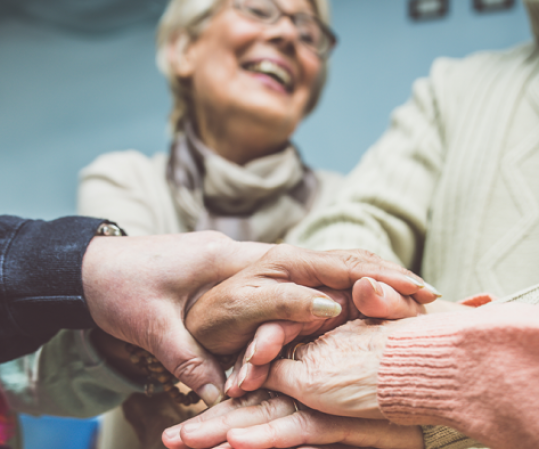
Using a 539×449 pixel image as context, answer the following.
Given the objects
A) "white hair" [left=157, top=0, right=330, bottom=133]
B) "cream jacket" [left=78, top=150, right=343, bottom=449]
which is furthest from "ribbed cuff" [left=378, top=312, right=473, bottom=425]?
"white hair" [left=157, top=0, right=330, bottom=133]

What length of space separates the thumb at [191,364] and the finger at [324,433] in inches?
3.0

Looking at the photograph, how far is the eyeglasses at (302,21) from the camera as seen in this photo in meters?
0.92

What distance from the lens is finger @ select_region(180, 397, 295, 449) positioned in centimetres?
35

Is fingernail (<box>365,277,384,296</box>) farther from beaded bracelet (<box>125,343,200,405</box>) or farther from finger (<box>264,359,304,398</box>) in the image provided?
beaded bracelet (<box>125,343,200,405</box>)

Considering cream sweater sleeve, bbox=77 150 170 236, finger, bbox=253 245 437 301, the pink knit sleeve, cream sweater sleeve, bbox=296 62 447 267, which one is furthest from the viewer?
cream sweater sleeve, bbox=77 150 170 236

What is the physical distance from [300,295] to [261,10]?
757 millimetres

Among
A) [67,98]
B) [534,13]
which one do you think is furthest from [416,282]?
[67,98]

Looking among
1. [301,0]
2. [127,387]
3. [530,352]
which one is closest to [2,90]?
[301,0]

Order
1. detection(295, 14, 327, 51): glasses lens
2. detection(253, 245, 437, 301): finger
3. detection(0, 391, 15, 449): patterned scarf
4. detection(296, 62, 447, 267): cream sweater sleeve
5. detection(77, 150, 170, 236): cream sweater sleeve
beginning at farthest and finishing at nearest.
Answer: detection(295, 14, 327, 51): glasses lens
detection(77, 150, 170, 236): cream sweater sleeve
detection(296, 62, 447, 267): cream sweater sleeve
detection(0, 391, 15, 449): patterned scarf
detection(253, 245, 437, 301): finger

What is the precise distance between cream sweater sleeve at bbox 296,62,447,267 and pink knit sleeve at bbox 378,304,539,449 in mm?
283

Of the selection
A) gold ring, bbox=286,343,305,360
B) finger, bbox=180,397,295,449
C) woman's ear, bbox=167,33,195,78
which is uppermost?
woman's ear, bbox=167,33,195,78

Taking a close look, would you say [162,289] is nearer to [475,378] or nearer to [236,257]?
[236,257]

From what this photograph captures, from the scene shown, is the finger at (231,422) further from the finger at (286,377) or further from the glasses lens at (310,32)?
the glasses lens at (310,32)

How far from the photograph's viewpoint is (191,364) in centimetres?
42
